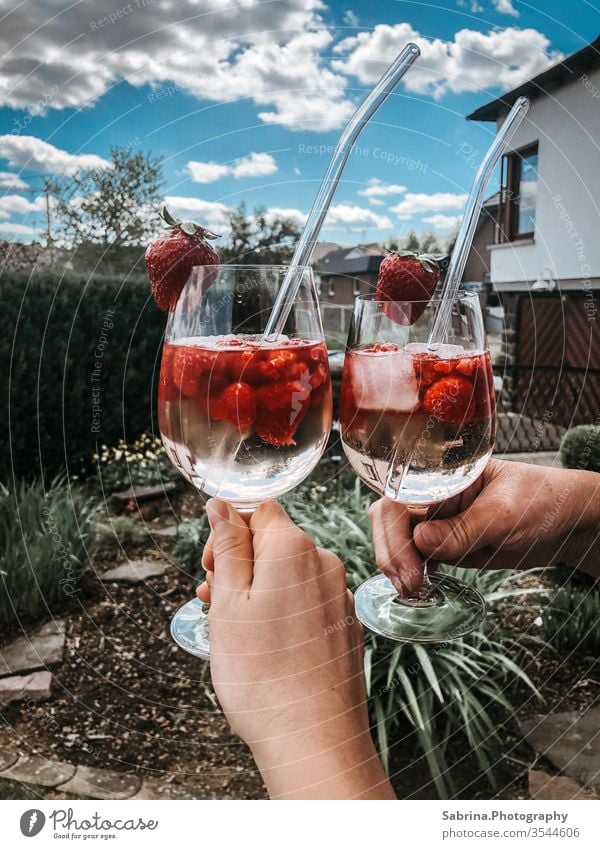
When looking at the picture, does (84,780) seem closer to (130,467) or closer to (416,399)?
(416,399)

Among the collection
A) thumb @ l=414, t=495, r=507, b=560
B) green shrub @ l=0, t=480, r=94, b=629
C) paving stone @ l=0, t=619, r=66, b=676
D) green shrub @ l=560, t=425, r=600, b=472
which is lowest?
paving stone @ l=0, t=619, r=66, b=676

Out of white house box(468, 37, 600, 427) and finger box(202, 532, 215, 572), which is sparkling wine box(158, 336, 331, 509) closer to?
finger box(202, 532, 215, 572)

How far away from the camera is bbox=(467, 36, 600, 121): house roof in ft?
3.04

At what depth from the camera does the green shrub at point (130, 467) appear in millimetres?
2143

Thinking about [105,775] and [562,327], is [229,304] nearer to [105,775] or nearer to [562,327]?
[105,775]

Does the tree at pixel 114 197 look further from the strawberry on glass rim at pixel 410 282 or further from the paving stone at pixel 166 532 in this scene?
the paving stone at pixel 166 532

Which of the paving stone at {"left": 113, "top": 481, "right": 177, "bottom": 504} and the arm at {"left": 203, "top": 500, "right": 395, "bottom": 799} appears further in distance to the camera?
the paving stone at {"left": 113, "top": 481, "right": 177, "bottom": 504}

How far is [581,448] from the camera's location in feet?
4.91

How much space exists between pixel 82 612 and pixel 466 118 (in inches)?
53.8

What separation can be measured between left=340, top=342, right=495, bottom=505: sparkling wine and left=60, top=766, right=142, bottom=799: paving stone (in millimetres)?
847

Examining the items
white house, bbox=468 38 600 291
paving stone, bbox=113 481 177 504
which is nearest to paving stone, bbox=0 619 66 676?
paving stone, bbox=113 481 177 504

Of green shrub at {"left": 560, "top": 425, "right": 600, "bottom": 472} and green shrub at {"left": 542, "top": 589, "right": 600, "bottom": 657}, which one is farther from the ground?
green shrub at {"left": 560, "top": 425, "right": 600, "bottom": 472}

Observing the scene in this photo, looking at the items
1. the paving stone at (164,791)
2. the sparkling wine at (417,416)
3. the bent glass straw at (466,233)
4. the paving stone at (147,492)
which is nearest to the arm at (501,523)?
the sparkling wine at (417,416)
